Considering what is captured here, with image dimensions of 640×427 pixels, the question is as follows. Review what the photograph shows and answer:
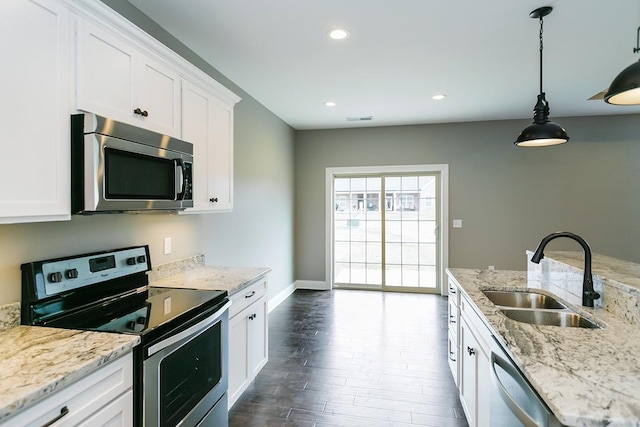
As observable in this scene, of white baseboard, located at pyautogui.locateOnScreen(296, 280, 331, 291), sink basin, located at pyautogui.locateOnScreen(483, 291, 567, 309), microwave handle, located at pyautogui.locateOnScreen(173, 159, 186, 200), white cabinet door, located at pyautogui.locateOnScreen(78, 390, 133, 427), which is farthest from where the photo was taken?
white baseboard, located at pyautogui.locateOnScreen(296, 280, 331, 291)

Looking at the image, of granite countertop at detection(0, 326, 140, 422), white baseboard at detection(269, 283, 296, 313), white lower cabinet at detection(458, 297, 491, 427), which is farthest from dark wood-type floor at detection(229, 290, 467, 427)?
granite countertop at detection(0, 326, 140, 422)

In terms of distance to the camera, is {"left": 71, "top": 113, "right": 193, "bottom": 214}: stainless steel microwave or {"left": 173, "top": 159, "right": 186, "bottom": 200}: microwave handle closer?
{"left": 71, "top": 113, "right": 193, "bottom": 214}: stainless steel microwave

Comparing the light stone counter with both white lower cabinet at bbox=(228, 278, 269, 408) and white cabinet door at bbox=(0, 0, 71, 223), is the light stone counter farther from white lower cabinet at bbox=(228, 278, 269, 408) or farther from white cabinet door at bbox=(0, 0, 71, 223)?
white cabinet door at bbox=(0, 0, 71, 223)

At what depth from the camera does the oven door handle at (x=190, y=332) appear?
148cm

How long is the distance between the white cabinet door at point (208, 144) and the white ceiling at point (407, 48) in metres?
0.59

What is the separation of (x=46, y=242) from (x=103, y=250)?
34 cm

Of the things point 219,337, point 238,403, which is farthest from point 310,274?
point 219,337

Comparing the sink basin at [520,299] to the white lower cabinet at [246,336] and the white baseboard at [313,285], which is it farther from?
the white baseboard at [313,285]

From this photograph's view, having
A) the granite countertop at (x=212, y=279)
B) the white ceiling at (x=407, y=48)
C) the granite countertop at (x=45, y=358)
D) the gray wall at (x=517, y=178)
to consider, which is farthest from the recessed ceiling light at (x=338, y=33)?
the gray wall at (x=517, y=178)

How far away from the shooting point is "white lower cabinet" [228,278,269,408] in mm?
2279

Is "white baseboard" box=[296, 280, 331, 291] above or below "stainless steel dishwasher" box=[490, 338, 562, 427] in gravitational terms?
below

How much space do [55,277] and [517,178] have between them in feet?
18.5

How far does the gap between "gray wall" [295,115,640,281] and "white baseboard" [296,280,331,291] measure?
1254mm

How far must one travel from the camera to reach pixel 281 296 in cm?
521
